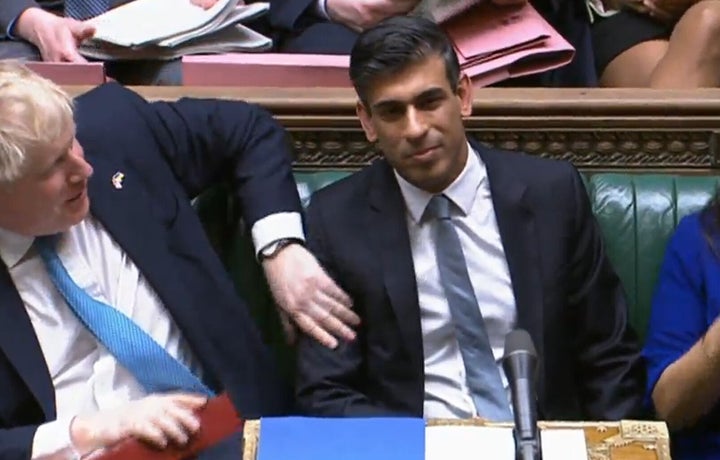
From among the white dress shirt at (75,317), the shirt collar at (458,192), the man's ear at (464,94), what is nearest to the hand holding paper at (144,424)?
the white dress shirt at (75,317)

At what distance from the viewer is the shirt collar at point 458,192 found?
1.70 meters

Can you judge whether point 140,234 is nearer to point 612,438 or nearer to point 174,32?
point 174,32

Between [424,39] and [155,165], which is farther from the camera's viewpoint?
[155,165]

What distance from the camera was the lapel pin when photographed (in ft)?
5.66

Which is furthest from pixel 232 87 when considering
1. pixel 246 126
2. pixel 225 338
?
pixel 225 338

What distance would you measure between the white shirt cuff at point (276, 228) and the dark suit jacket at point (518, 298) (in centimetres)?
2

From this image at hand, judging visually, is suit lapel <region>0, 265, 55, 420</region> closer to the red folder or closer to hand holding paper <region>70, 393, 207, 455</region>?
hand holding paper <region>70, 393, 207, 455</region>

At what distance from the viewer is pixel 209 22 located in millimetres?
2061

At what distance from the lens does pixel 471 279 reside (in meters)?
1.70

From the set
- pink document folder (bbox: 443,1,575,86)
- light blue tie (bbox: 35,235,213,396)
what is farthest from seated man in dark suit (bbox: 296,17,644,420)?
pink document folder (bbox: 443,1,575,86)

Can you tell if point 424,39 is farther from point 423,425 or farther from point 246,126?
point 423,425

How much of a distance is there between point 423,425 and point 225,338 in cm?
60

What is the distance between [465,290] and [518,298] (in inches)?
3.0

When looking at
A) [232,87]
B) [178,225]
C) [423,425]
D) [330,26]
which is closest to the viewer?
[423,425]
